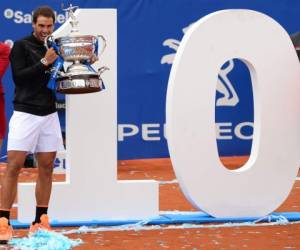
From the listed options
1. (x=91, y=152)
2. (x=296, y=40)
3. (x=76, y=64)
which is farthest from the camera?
(x=296, y=40)

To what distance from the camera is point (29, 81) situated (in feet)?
21.7

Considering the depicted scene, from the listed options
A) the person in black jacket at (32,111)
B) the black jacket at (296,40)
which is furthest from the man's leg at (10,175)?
the black jacket at (296,40)

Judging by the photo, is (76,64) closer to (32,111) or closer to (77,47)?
(77,47)

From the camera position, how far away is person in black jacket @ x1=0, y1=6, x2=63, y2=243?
Answer: 6582 mm

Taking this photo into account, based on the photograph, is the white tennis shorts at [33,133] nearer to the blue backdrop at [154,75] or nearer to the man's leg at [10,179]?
the man's leg at [10,179]

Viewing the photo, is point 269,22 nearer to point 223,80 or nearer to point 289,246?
point 289,246

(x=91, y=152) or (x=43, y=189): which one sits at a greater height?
(x=91, y=152)

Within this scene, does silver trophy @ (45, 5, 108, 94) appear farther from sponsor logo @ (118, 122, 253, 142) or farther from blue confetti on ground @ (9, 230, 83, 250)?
sponsor logo @ (118, 122, 253, 142)

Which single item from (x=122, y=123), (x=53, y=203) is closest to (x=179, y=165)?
(x=53, y=203)

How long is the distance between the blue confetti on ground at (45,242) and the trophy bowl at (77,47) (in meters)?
1.35

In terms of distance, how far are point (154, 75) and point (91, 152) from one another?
17.1 ft

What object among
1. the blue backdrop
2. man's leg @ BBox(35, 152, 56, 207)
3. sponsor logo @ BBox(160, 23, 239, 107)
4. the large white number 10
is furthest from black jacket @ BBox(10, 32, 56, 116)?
sponsor logo @ BBox(160, 23, 239, 107)

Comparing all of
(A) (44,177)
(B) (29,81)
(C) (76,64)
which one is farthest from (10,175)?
(C) (76,64)

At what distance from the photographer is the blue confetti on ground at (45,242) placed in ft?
20.6
